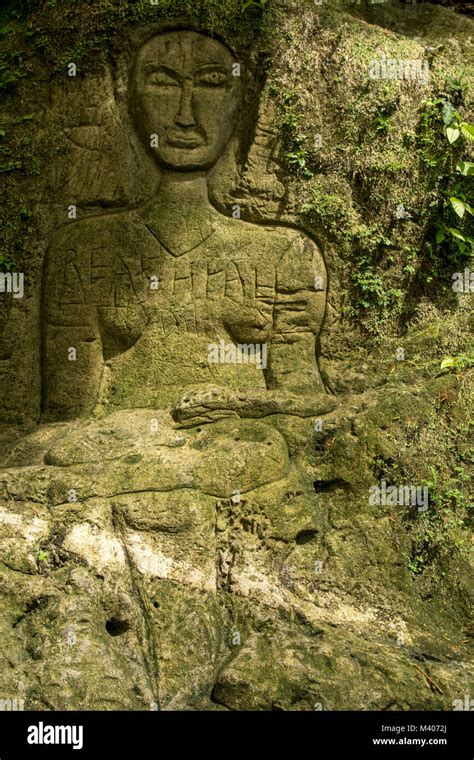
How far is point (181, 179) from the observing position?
618 cm

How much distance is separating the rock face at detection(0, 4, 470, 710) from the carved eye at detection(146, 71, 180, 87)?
13 millimetres

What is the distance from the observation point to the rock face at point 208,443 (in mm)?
4820

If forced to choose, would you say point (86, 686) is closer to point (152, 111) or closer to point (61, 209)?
point (61, 209)

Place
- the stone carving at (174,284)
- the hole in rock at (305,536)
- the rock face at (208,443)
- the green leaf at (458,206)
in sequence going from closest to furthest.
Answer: the rock face at (208,443), the hole in rock at (305,536), the stone carving at (174,284), the green leaf at (458,206)

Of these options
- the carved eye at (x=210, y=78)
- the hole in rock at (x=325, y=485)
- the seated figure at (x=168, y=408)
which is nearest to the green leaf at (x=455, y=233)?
the seated figure at (x=168, y=408)

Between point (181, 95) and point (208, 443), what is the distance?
214 centimetres

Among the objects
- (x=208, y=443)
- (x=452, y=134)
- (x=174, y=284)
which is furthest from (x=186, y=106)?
(x=208, y=443)

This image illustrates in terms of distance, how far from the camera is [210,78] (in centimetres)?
611

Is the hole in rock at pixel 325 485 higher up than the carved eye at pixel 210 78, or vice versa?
the carved eye at pixel 210 78

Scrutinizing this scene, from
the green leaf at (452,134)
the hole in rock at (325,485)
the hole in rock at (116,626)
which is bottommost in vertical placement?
the hole in rock at (116,626)

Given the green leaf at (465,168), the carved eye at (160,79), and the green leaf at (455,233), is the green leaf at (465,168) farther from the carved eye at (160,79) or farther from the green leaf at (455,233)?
the carved eye at (160,79)

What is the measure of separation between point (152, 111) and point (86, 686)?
337 centimetres

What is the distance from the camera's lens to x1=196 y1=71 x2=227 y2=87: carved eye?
611 cm

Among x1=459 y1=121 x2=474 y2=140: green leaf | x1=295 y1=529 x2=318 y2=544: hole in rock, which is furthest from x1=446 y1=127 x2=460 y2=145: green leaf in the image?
x1=295 y1=529 x2=318 y2=544: hole in rock
